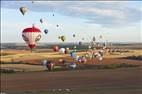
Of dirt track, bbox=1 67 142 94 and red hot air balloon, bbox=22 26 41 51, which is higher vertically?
red hot air balloon, bbox=22 26 41 51

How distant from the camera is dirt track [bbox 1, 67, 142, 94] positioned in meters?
46.7

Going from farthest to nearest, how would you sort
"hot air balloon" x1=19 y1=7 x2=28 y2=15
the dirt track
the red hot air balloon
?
"hot air balloon" x1=19 y1=7 x2=28 y2=15
the dirt track
the red hot air balloon

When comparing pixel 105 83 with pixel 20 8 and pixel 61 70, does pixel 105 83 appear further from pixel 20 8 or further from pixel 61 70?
pixel 61 70

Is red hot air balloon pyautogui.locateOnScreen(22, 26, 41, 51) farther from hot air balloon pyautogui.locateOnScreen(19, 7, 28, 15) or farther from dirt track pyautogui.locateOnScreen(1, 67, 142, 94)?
dirt track pyautogui.locateOnScreen(1, 67, 142, 94)

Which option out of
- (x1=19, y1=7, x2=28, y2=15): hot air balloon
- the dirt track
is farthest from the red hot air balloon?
the dirt track

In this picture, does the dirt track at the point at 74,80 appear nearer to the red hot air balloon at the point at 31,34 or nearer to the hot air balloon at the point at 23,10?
the red hot air balloon at the point at 31,34

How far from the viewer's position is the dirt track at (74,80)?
4666 cm

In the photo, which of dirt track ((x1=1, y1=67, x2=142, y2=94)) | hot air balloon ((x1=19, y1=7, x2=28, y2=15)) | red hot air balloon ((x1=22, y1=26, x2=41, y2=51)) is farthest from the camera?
hot air balloon ((x1=19, y1=7, x2=28, y2=15))

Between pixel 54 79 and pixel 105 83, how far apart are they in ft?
24.8

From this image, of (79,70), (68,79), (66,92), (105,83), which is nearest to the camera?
(66,92)

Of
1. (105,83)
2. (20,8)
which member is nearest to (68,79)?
(105,83)

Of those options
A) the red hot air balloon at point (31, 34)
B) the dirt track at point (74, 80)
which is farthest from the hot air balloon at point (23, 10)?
the dirt track at point (74, 80)

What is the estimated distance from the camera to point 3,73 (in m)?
62.7

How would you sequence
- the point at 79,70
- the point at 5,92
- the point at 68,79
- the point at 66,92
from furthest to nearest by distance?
the point at 79,70 → the point at 68,79 → the point at 5,92 → the point at 66,92
